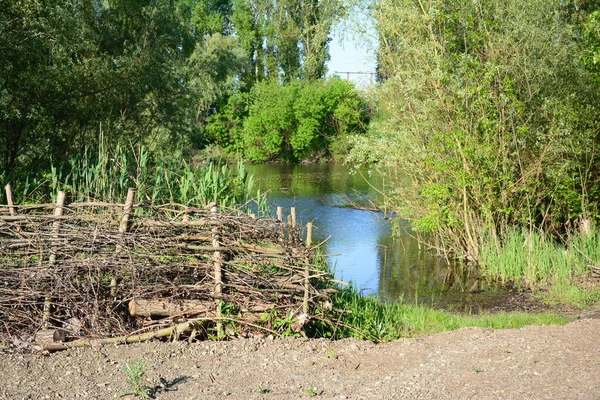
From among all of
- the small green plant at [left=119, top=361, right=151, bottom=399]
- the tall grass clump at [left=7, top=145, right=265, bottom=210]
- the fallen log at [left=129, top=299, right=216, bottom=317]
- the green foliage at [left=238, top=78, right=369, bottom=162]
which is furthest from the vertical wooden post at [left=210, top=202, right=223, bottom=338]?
the green foliage at [left=238, top=78, right=369, bottom=162]

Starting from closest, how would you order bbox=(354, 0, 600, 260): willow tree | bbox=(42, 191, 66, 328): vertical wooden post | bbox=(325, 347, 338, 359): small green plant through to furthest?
bbox=(325, 347, 338, 359): small green plant < bbox=(42, 191, 66, 328): vertical wooden post < bbox=(354, 0, 600, 260): willow tree

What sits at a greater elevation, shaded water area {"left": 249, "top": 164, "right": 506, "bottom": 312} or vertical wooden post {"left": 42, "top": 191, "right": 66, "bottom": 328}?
vertical wooden post {"left": 42, "top": 191, "right": 66, "bottom": 328}

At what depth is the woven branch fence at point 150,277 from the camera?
6.71 m

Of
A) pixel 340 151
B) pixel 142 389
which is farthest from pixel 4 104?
pixel 340 151

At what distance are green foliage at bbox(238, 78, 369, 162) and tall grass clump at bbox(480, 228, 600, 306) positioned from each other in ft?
109

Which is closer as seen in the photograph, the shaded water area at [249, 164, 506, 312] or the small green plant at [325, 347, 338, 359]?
the small green plant at [325, 347, 338, 359]

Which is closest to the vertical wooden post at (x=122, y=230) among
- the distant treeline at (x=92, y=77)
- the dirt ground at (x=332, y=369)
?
the dirt ground at (x=332, y=369)

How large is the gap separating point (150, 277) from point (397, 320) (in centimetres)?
313

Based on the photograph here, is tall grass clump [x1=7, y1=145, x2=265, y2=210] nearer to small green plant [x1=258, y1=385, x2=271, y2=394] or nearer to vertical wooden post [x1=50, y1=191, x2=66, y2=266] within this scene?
vertical wooden post [x1=50, y1=191, x2=66, y2=266]

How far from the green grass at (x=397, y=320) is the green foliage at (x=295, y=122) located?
121ft

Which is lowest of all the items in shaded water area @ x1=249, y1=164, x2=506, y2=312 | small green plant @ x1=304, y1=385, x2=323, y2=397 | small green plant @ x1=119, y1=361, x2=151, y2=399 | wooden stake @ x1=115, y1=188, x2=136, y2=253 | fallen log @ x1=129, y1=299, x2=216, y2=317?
shaded water area @ x1=249, y1=164, x2=506, y2=312

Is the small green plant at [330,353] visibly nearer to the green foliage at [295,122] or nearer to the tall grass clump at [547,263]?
the tall grass clump at [547,263]

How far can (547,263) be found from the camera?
11.8m

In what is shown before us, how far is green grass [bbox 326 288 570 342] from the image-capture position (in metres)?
7.60
